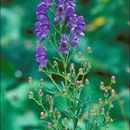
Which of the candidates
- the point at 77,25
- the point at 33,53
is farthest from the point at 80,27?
the point at 33,53

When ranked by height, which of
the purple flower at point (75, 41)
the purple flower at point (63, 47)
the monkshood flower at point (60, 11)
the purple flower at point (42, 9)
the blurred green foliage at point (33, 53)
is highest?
the blurred green foliage at point (33, 53)

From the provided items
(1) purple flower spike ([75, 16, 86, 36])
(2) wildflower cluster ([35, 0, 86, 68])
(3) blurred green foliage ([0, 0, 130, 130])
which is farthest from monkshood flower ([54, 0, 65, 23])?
(3) blurred green foliage ([0, 0, 130, 130])

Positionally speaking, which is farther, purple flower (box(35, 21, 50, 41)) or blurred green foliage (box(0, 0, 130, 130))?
blurred green foliage (box(0, 0, 130, 130))

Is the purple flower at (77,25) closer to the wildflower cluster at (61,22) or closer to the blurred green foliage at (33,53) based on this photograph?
the wildflower cluster at (61,22)

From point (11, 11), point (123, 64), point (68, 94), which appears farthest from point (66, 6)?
point (11, 11)

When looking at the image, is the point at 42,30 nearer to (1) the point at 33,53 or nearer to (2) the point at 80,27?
(2) the point at 80,27

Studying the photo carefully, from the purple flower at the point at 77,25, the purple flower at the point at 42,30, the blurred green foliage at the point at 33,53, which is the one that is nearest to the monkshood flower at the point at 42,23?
the purple flower at the point at 42,30

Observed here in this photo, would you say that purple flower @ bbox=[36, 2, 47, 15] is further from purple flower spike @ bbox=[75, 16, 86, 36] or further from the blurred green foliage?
the blurred green foliage

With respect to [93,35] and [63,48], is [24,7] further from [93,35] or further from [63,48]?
[63,48]
